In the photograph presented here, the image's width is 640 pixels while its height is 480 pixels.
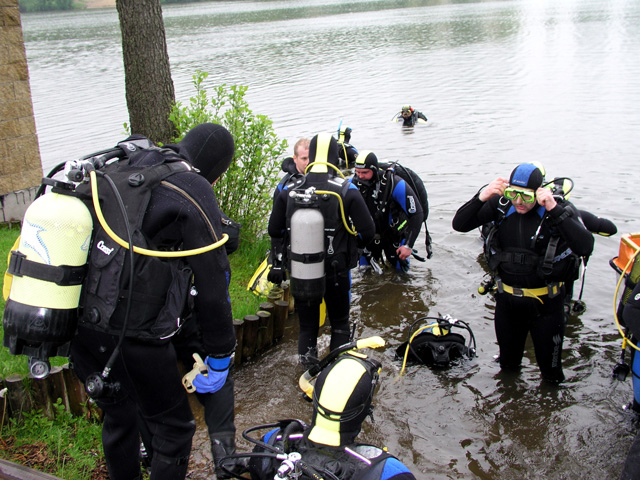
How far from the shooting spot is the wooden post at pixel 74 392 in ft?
12.5

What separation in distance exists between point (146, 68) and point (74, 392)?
398cm

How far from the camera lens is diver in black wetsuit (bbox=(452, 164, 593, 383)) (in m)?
3.99

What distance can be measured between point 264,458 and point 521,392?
2954 mm

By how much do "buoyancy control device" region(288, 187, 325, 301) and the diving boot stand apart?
1.42 metres

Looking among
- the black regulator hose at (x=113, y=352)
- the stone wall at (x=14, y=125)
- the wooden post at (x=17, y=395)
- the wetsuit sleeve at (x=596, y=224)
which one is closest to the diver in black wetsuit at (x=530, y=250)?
the wetsuit sleeve at (x=596, y=224)

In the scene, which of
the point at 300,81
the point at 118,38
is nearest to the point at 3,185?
the point at 300,81

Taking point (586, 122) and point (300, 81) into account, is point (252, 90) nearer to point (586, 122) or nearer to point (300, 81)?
point (300, 81)

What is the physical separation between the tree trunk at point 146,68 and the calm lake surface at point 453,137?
3.03 metres

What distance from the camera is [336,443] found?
236 cm

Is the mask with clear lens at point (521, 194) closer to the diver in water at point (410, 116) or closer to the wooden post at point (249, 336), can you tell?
the wooden post at point (249, 336)

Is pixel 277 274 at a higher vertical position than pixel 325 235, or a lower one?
lower

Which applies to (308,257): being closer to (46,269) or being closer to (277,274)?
(277,274)

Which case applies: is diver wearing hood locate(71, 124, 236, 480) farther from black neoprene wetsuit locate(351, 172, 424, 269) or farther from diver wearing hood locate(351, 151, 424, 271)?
black neoprene wetsuit locate(351, 172, 424, 269)

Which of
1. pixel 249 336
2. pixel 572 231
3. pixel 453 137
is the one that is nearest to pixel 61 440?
pixel 249 336
